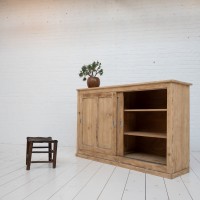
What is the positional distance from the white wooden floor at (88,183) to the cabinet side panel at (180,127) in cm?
19

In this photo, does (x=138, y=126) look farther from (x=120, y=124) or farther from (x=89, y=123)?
(x=89, y=123)

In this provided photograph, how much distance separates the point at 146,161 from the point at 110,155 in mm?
600

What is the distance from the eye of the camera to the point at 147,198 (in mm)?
2324

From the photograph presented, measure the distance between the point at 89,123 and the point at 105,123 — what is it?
14.6 inches

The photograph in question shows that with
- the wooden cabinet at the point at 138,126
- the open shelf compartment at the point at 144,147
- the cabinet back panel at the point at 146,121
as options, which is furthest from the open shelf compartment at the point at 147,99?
the open shelf compartment at the point at 144,147

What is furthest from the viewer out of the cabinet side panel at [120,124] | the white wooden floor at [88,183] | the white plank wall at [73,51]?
the white plank wall at [73,51]

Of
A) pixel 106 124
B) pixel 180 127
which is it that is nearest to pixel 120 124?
pixel 106 124

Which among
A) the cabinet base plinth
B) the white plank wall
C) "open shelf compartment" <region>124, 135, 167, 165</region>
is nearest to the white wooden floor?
the cabinet base plinth

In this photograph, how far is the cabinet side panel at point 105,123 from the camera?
12.3ft

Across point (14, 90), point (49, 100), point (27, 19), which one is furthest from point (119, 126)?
point (27, 19)

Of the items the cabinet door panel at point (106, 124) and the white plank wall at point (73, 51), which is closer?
the cabinet door panel at point (106, 124)

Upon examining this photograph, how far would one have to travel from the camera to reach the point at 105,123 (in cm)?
383

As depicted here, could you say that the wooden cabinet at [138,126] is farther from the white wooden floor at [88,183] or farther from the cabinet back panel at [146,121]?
the white wooden floor at [88,183]

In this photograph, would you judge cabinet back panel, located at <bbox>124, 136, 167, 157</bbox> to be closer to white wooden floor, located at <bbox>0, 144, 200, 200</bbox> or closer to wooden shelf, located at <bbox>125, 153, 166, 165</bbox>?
wooden shelf, located at <bbox>125, 153, 166, 165</bbox>
